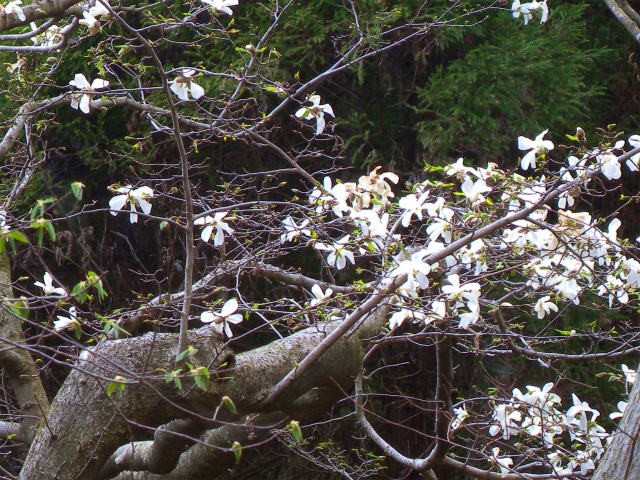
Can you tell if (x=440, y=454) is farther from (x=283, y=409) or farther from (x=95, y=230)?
(x=95, y=230)

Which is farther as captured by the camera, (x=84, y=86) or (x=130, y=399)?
(x=84, y=86)

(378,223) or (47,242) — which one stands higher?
(378,223)

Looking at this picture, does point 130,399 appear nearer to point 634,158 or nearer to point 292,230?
point 292,230

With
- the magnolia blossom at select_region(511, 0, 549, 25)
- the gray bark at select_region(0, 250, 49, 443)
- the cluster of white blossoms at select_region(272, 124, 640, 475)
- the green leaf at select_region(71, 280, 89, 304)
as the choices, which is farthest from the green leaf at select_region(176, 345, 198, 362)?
the magnolia blossom at select_region(511, 0, 549, 25)

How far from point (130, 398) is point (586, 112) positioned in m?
3.13

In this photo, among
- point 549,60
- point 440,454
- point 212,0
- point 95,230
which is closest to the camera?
point 212,0

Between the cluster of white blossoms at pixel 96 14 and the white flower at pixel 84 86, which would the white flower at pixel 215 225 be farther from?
the cluster of white blossoms at pixel 96 14

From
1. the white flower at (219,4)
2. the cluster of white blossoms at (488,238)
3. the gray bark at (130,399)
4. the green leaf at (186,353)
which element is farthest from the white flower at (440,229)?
the white flower at (219,4)

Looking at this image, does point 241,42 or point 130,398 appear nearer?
point 130,398

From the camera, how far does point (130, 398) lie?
1599 mm

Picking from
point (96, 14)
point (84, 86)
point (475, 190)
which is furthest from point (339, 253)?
point (96, 14)

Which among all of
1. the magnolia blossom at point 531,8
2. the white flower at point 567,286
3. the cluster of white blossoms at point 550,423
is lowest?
the cluster of white blossoms at point 550,423

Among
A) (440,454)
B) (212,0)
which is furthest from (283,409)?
(212,0)

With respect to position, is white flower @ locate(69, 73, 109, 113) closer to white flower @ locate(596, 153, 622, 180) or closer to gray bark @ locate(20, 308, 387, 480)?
gray bark @ locate(20, 308, 387, 480)
